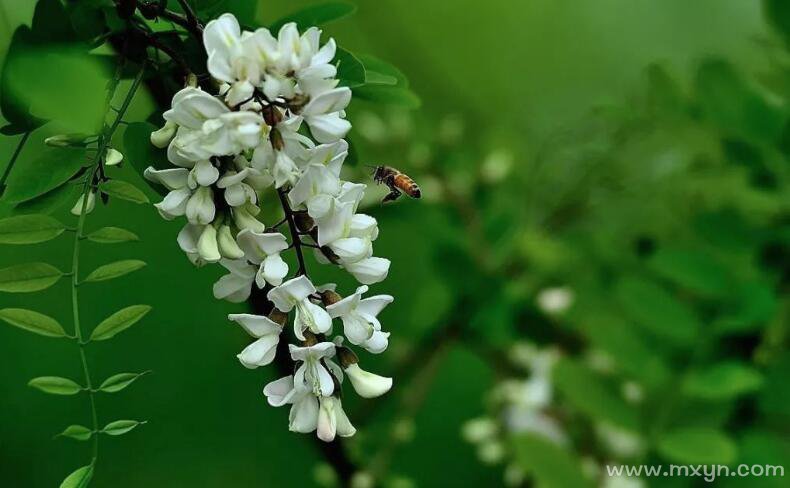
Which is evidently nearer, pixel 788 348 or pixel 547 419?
pixel 788 348

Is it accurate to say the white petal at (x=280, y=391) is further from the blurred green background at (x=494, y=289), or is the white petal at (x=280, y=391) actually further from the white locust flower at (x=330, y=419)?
the blurred green background at (x=494, y=289)

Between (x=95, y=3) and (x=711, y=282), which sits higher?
(x=95, y=3)

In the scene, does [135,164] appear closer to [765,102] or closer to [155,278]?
[765,102]

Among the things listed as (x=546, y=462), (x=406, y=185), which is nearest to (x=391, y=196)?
(x=406, y=185)

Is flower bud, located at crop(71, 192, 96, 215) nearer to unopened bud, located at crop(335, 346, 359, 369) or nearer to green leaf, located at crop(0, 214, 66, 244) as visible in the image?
green leaf, located at crop(0, 214, 66, 244)

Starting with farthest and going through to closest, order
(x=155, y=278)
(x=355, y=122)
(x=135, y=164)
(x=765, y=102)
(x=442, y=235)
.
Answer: (x=355, y=122), (x=155, y=278), (x=442, y=235), (x=765, y=102), (x=135, y=164)

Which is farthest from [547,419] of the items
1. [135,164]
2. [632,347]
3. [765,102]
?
[135,164]

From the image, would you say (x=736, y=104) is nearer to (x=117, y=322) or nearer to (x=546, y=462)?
(x=546, y=462)
